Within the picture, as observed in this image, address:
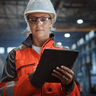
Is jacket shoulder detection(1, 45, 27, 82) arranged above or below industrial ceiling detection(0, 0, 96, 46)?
above

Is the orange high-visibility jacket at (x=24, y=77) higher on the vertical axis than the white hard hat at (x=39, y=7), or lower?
lower

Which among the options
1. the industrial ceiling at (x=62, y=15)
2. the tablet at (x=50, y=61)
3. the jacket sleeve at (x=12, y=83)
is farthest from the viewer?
the industrial ceiling at (x=62, y=15)

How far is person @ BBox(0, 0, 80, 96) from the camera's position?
1.31 m

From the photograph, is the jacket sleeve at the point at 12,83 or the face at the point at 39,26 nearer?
the jacket sleeve at the point at 12,83

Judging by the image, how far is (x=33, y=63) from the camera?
1.45m

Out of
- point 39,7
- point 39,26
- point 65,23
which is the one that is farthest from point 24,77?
point 65,23

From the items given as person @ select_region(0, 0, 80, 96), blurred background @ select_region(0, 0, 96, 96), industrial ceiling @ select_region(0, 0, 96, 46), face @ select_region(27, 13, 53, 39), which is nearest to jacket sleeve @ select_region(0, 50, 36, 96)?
person @ select_region(0, 0, 80, 96)

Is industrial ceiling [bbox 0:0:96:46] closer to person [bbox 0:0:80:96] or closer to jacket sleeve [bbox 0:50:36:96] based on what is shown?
person [bbox 0:0:80:96]

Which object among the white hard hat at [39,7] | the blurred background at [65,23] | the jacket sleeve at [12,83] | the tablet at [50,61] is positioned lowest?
the blurred background at [65,23]

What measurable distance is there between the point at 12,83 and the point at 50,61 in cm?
39

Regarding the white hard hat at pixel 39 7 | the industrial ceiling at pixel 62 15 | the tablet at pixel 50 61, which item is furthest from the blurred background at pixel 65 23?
the tablet at pixel 50 61

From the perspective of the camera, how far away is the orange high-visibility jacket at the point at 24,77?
1.31 metres

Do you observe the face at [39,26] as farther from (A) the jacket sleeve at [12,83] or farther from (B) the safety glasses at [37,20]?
(A) the jacket sleeve at [12,83]

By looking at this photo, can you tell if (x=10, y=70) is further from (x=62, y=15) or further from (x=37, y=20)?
(x=62, y=15)
